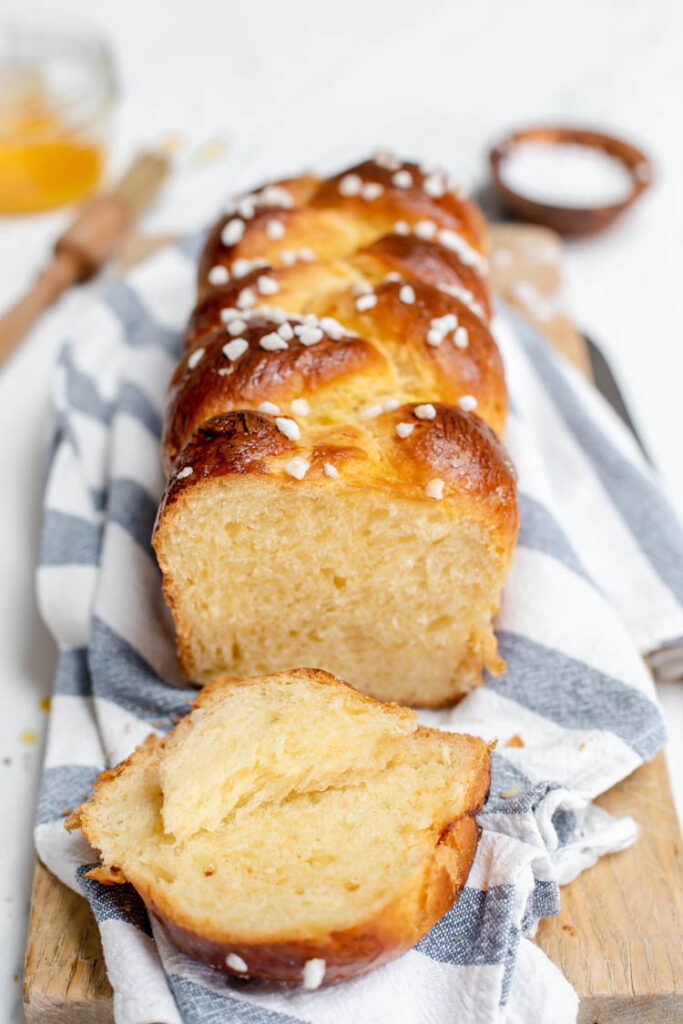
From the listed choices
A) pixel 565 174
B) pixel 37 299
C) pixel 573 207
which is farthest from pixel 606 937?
pixel 565 174

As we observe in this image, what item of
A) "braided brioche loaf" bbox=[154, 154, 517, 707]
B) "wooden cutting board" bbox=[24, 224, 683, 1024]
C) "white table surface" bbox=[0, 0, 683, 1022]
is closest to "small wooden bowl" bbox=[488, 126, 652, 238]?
"white table surface" bbox=[0, 0, 683, 1022]

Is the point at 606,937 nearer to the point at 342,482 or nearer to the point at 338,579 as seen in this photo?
the point at 338,579

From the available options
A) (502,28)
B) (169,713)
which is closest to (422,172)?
(169,713)

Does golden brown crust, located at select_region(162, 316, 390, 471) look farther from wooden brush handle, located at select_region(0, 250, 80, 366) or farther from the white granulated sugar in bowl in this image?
the white granulated sugar in bowl

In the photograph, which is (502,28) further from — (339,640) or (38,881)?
(38,881)

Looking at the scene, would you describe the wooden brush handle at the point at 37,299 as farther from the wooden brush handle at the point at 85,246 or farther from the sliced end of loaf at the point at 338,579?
the sliced end of loaf at the point at 338,579

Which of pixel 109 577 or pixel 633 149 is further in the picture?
pixel 633 149
